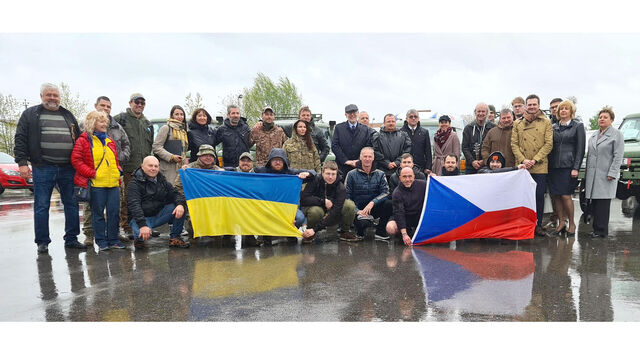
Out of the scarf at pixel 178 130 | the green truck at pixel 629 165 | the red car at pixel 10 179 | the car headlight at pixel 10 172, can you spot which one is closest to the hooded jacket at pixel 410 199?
the green truck at pixel 629 165

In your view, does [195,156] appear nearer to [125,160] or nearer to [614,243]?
[125,160]

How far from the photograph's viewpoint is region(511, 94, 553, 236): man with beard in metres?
7.02

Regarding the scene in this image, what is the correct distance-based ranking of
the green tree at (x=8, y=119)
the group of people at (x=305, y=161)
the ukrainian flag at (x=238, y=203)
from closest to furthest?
the group of people at (x=305, y=161) → the ukrainian flag at (x=238, y=203) → the green tree at (x=8, y=119)

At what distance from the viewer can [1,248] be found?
6.71 m

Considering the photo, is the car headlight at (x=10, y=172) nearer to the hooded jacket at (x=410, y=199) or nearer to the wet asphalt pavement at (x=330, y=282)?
the wet asphalt pavement at (x=330, y=282)

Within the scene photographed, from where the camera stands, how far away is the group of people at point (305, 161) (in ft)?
20.2

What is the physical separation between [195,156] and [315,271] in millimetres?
3903

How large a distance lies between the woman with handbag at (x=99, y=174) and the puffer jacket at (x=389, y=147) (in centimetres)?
420

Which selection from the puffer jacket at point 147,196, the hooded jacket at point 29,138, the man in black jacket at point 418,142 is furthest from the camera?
A: the man in black jacket at point 418,142

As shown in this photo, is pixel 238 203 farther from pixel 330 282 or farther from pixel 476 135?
pixel 476 135

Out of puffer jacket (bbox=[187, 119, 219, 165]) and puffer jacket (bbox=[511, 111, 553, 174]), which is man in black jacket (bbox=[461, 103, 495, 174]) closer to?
puffer jacket (bbox=[511, 111, 553, 174])

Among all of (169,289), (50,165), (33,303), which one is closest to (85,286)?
(33,303)

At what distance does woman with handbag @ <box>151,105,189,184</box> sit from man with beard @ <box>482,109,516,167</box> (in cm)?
522

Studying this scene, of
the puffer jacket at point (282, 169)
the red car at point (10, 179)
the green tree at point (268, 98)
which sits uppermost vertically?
the green tree at point (268, 98)
